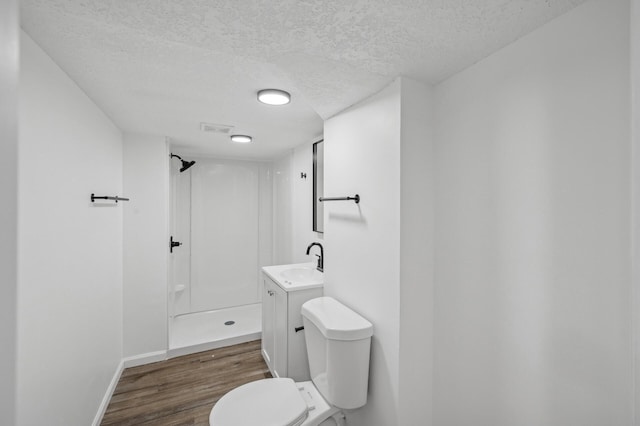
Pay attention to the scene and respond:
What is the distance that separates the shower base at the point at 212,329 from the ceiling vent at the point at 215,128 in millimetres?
2186

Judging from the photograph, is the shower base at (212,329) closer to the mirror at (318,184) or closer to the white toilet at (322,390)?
the mirror at (318,184)

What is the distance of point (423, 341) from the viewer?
1474 mm

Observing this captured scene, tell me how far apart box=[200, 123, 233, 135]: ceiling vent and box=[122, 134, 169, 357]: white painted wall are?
551 mm

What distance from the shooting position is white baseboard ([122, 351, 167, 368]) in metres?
2.64

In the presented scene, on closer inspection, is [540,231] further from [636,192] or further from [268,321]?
[268,321]

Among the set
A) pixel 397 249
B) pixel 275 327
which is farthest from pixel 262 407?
pixel 397 249

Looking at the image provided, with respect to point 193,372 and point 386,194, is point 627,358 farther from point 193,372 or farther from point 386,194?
point 193,372

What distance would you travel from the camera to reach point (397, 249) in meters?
1.42

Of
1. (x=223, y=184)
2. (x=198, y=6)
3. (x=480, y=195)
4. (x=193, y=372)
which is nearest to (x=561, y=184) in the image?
(x=480, y=195)

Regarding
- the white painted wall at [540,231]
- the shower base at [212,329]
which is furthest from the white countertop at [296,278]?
the shower base at [212,329]

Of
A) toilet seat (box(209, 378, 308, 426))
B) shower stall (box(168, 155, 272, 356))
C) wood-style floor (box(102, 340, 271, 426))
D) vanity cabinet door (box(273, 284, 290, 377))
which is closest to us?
toilet seat (box(209, 378, 308, 426))

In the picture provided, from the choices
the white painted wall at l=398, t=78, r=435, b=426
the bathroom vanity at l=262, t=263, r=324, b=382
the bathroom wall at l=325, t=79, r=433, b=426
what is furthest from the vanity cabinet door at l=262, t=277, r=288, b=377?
the white painted wall at l=398, t=78, r=435, b=426

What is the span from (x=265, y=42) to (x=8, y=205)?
3.34 ft

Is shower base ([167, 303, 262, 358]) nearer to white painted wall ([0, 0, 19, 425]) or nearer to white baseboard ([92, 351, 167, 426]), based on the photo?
white baseboard ([92, 351, 167, 426])
